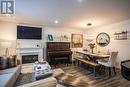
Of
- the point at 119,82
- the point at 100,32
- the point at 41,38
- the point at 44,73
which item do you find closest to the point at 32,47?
the point at 41,38

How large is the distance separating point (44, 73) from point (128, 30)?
160 inches

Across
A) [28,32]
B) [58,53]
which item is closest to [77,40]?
[58,53]

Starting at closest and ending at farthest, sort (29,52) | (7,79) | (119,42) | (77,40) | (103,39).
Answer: (7,79)
(119,42)
(29,52)
(103,39)
(77,40)

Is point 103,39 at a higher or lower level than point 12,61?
higher

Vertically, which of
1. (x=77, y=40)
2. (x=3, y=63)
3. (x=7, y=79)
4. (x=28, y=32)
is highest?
(x=28, y=32)

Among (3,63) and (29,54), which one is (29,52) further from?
(3,63)

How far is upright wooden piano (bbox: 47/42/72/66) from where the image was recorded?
5.45m

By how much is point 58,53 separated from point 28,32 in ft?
6.47

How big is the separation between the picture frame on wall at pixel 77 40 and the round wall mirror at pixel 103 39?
4.40 ft

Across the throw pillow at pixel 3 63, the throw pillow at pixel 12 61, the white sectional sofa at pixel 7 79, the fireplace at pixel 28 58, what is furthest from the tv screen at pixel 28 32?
the white sectional sofa at pixel 7 79

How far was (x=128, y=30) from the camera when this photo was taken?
451cm

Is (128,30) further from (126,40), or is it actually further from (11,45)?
(11,45)

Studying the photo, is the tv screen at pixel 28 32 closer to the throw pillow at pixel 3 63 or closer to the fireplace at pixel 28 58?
the fireplace at pixel 28 58

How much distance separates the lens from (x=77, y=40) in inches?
273
